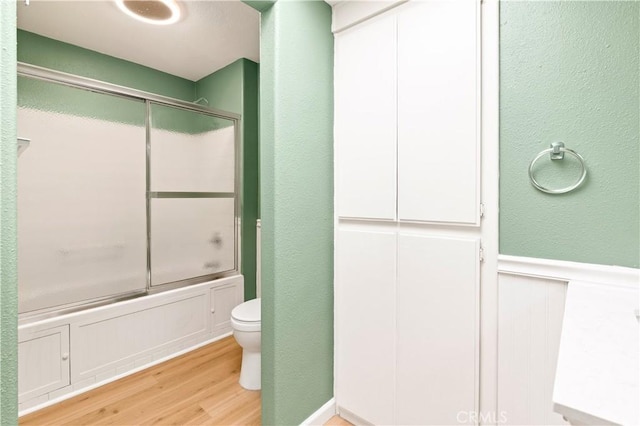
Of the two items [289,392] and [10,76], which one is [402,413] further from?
[10,76]

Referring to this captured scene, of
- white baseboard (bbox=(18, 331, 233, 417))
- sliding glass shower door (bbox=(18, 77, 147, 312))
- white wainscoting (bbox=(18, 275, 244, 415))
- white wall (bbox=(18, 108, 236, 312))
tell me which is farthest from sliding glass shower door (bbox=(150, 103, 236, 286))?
white baseboard (bbox=(18, 331, 233, 417))

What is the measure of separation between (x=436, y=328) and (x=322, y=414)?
2.73 ft

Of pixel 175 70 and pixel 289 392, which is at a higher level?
pixel 175 70

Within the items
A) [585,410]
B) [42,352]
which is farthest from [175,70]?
[585,410]

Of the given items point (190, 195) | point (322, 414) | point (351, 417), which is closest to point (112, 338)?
point (190, 195)

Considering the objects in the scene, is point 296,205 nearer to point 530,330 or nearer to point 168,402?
point 530,330

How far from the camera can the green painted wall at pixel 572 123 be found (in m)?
1.02

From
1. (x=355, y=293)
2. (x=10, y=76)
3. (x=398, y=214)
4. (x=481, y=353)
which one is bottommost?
(x=481, y=353)

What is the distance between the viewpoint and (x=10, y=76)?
784mm

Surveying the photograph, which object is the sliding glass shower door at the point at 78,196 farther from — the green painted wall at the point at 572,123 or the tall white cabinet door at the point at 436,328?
the green painted wall at the point at 572,123

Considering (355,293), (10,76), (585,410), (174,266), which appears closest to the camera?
(585,410)

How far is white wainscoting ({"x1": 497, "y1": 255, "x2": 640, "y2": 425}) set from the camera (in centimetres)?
113

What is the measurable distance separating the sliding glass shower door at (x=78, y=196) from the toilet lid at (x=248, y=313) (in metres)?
0.89

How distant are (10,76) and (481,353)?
1.82 meters
